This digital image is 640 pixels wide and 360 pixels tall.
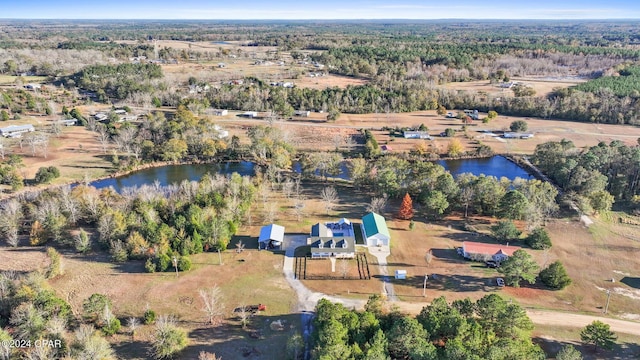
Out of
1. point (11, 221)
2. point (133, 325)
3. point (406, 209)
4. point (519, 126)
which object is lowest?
point (133, 325)

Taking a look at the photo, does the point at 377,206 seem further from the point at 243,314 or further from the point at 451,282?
the point at 243,314

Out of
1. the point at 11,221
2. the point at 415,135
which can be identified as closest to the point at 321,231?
the point at 11,221

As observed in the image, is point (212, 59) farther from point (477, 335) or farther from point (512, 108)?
point (477, 335)

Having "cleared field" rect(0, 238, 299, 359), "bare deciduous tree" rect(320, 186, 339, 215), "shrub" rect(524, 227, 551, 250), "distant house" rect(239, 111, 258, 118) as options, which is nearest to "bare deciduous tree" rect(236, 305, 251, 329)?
"cleared field" rect(0, 238, 299, 359)

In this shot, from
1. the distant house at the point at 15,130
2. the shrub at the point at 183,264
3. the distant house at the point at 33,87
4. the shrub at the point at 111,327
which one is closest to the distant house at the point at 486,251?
the shrub at the point at 183,264

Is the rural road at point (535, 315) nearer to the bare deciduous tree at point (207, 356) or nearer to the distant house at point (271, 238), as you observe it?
the bare deciduous tree at point (207, 356)

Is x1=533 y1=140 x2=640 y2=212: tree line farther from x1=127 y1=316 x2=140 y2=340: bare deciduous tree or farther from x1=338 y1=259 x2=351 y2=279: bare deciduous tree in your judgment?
x1=127 y1=316 x2=140 y2=340: bare deciduous tree

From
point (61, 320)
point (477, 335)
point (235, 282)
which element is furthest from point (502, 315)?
point (61, 320)
